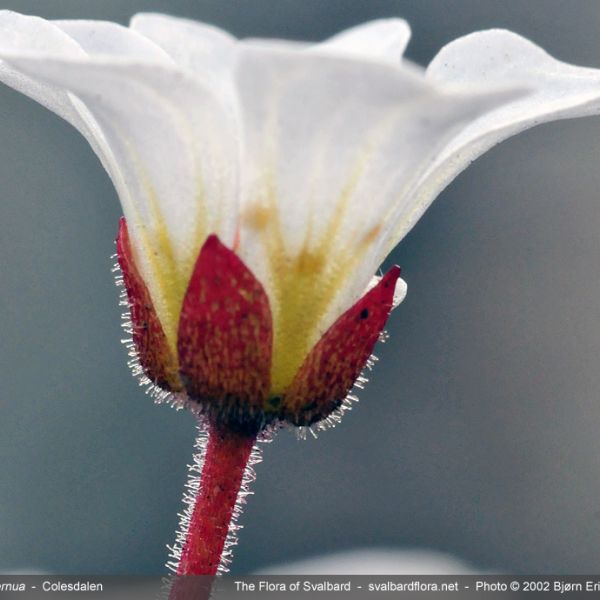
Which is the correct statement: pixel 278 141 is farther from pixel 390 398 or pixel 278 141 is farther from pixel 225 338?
pixel 390 398

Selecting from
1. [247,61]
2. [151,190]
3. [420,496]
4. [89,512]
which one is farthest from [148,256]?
[420,496]

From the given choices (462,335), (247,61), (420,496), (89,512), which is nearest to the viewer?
(247,61)

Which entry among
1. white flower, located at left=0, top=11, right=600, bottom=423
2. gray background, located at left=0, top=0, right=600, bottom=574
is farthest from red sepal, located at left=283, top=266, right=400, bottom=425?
gray background, located at left=0, top=0, right=600, bottom=574

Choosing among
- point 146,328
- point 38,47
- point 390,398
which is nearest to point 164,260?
point 146,328

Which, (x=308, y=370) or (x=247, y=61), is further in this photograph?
(x=308, y=370)

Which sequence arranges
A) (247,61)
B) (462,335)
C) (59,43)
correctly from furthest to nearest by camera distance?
(462,335), (59,43), (247,61)

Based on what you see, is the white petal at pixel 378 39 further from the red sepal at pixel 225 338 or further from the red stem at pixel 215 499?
the red stem at pixel 215 499

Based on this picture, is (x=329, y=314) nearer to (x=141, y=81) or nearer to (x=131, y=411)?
(x=141, y=81)
